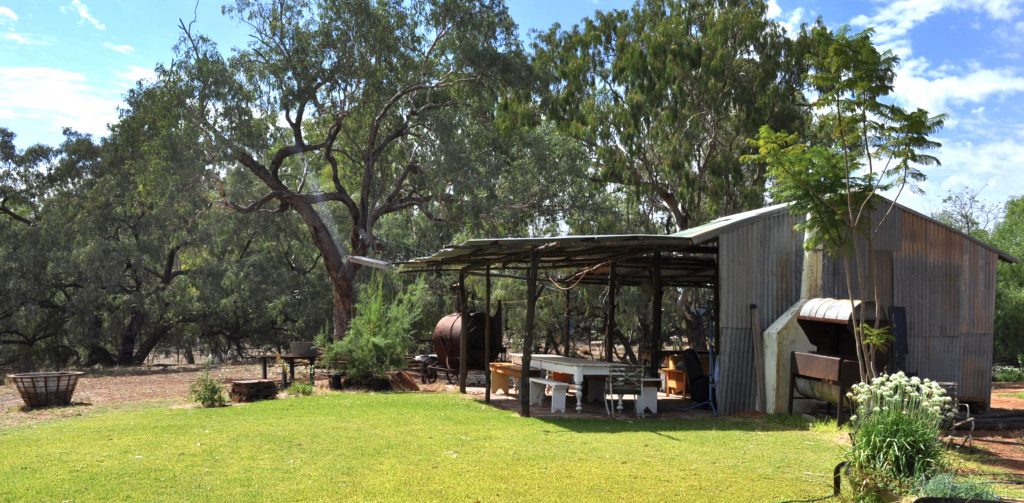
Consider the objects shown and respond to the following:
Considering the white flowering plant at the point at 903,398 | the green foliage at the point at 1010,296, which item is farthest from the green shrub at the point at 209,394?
the green foliage at the point at 1010,296

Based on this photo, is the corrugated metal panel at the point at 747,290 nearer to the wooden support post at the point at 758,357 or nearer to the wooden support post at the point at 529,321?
the wooden support post at the point at 758,357

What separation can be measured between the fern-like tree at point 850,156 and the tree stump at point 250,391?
31.0ft

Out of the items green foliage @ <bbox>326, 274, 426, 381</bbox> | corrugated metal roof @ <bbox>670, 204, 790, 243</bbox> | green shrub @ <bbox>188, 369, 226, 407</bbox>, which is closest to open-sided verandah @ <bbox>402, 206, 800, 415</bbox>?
corrugated metal roof @ <bbox>670, 204, 790, 243</bbox>

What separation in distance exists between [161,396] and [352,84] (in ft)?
31.0

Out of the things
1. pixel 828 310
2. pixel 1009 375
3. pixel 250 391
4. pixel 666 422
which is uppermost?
pixel 828 310

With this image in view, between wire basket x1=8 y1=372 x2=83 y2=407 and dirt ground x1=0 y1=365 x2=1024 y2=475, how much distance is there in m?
Result: 0.24

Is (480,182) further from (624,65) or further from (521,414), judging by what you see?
(521,414)

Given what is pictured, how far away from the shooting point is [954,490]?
18.5 ft

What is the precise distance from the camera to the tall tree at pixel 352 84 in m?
20.4

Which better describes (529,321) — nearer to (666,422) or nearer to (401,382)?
(666,422)

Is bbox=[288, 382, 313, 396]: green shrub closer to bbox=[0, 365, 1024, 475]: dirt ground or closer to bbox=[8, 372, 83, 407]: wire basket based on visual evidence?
bbox=[0, 365, 1024, 475]: dirt ground

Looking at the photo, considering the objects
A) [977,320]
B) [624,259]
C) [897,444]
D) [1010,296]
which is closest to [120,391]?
[624,259]

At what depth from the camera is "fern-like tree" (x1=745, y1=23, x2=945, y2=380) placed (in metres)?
10.9

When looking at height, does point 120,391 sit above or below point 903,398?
below
